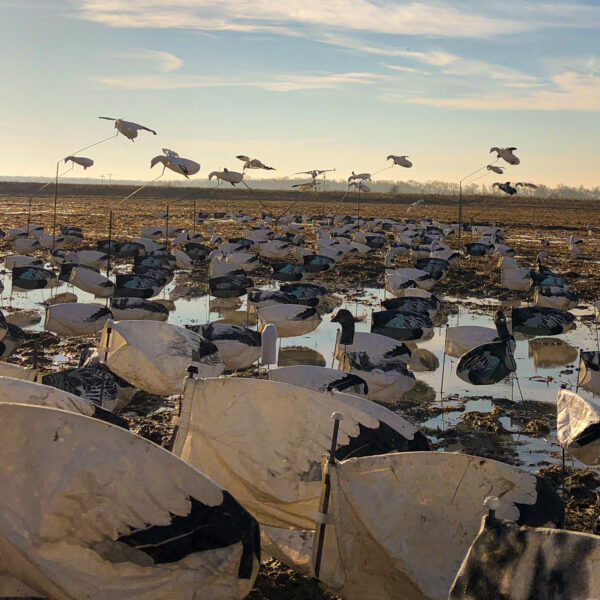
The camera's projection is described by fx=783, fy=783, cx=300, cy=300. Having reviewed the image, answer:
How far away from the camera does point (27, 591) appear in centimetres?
436

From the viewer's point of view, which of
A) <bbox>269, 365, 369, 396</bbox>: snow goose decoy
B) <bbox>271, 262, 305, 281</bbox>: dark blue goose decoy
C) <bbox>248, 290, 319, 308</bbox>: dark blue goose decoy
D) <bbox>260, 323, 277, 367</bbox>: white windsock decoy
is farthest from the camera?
<bbox>271, 262, 305, 281</bbox>: dark blue goose decoy

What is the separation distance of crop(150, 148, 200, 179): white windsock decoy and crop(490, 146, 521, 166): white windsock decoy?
10.7 m

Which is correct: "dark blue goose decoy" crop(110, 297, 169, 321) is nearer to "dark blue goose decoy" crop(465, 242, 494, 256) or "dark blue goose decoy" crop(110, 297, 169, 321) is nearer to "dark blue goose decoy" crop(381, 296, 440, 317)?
"dark blue goose decoy" crop(381, 296, 440, 317)

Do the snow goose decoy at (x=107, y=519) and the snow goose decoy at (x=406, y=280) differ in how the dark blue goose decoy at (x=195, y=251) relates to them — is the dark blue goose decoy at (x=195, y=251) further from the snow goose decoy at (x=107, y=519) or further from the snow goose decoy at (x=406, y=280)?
the snow goose decoy at (x=107, y=519)

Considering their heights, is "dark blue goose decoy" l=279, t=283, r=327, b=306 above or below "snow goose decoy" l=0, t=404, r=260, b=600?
above

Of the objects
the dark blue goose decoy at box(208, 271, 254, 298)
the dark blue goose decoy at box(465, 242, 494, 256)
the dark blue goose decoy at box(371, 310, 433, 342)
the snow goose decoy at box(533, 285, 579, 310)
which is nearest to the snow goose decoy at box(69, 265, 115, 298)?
the dark blue goose decoy at box(208, 271, 254, 298)

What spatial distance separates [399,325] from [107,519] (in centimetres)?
816

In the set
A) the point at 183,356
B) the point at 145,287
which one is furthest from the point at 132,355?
the point at 145,287

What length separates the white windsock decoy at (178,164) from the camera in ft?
50.7

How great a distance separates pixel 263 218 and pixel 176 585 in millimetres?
40880

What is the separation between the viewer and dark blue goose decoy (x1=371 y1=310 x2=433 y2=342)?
1207 cm

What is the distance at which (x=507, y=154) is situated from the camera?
2316cm

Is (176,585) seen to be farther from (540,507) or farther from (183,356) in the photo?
(183,356)

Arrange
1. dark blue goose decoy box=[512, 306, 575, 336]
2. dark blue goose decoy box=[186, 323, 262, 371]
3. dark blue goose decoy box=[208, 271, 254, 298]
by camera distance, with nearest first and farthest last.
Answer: dark blue goose decoy box=[186, 323, 262, 371] → dark blue goose decoy box=[512, 306, 575, 336] → dark blue goose decoy box=[208, 271, 254, 298]
